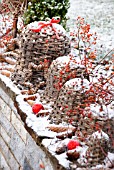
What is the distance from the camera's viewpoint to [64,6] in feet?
20.0

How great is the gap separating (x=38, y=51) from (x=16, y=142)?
950 millimetres

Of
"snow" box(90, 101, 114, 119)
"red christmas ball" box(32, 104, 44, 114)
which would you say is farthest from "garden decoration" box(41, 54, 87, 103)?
"snow" box(90, 101, 114, 119)

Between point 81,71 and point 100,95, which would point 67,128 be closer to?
point 100,95

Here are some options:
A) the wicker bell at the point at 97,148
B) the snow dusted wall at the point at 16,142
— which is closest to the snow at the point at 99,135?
the wicker bell at the point at 97,148

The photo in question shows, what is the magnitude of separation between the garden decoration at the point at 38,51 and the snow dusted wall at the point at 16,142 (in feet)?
0.75

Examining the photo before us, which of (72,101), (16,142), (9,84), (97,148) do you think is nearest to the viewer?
(97,148)

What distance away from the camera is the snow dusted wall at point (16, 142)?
351cm

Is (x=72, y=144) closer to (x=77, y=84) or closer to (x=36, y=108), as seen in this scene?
(x=77, y=84)

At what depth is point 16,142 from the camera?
4277mm

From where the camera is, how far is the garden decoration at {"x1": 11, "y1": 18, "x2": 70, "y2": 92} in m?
4.30

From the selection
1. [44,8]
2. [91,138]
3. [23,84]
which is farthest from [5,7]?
[91,138]

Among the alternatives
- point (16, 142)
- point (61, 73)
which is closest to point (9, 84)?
point (16, 142)

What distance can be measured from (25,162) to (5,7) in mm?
3683

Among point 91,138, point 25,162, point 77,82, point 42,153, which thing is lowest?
point 25,162
